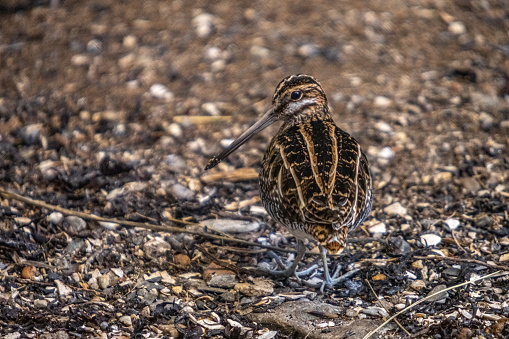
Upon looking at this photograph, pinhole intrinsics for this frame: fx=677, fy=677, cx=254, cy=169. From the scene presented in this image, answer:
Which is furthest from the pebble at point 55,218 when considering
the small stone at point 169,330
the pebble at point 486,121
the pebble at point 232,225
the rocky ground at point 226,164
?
the pebble at point 486,121

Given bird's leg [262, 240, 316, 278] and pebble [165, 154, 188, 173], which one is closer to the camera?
bird's leg [262, 240, 316, 278]

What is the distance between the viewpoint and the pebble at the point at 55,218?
207 inches

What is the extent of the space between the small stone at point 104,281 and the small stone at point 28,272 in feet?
1.47

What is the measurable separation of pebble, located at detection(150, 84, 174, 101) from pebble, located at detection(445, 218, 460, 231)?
3.15 m

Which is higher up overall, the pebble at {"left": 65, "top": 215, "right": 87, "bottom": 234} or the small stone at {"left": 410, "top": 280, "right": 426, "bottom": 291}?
the pebble at {"left": 65, "top": 215, "right": 87, "bottom": 234}

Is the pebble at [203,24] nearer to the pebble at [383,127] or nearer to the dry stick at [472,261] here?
the pebble at [383,127]

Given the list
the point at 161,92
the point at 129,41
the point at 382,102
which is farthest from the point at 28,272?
the point at 382,102

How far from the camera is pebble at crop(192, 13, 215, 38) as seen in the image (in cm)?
799

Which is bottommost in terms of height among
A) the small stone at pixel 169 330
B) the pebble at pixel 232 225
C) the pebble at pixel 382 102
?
the pebble at pixel 382 102

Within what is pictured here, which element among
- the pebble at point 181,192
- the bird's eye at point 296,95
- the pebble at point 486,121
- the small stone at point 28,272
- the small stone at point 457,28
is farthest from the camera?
Answer: the small stone at point 457,28

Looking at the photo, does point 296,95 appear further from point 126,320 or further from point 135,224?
point 126,320

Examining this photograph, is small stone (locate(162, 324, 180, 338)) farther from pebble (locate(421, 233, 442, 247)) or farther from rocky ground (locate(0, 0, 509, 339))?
pebble (locate(421, 233, 442, 247))

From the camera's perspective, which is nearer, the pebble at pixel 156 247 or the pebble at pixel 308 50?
the pebble at pixel 156 247

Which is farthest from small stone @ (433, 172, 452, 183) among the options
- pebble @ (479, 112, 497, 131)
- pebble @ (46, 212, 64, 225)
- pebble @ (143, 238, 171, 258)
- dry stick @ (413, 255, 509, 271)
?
pebble @ (46, 212, 64, 225)
